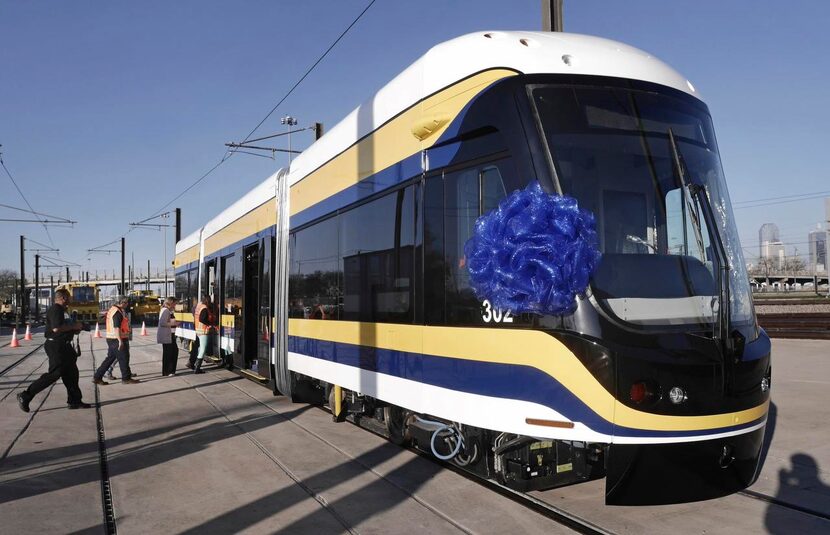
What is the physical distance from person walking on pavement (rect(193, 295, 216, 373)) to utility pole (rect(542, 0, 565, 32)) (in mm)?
9376

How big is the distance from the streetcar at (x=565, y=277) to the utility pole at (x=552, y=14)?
432cm

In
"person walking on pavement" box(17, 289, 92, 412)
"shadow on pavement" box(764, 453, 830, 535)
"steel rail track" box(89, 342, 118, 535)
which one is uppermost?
"person walking on pavement" box(17, 289, 92, 412)

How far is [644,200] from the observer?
16.5 feet

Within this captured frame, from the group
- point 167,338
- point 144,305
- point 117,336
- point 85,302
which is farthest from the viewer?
point 144,305

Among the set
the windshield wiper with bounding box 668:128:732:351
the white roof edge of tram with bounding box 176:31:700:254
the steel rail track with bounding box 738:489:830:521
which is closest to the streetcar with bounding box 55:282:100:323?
the white roof edge of tram with bounding box 176:31:700:254

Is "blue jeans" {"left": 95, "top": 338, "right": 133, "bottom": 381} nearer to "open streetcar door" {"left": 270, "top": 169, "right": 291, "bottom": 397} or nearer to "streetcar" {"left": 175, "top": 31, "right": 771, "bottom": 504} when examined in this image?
"open streetcar door" {"left": 270, "top": 169, "right": 291, "bottom": 397}

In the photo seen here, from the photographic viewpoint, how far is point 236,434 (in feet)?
28.0

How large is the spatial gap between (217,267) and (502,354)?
1224 cm

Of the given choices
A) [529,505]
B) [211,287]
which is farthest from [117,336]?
[529,505]

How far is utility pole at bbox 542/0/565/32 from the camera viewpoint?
33.3 feet

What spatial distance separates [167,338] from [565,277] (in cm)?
1225

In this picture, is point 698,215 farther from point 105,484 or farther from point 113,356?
point 113,356

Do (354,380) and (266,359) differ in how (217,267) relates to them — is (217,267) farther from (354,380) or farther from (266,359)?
(354,380)

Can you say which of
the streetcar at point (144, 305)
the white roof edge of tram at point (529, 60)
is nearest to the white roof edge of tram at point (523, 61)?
the white roof edge of tram at point (529, 60)
